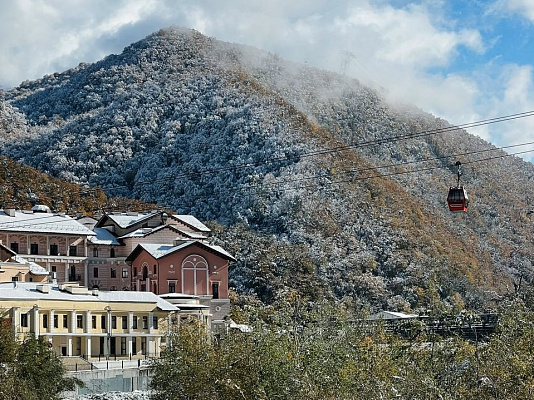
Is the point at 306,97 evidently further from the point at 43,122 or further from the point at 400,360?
the point at 400,360

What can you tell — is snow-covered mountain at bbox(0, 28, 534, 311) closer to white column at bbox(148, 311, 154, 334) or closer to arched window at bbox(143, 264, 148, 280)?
arched window at bbox(143, 264, 148, 280)

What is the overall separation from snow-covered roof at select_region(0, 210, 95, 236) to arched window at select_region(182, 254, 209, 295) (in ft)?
24.6

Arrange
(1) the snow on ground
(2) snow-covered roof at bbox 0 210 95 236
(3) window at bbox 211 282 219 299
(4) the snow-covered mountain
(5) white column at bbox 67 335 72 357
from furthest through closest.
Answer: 1. (4) the snow-covered mountain
2. (3) window at bbox 211 282 219 299
3. (2) snow-covered roof at bbox 0 210 95 236
4. (5) white column at bbox 67 335 72 357
5. (1) the snow on ground

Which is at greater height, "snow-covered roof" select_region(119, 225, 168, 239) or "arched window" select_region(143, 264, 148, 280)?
"snow-covered roof" select_region(119, 225, 168, 239)

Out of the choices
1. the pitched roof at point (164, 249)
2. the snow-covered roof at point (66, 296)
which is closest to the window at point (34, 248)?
the pitched roof at point (164, 249)

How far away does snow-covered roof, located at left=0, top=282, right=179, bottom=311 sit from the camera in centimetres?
5738

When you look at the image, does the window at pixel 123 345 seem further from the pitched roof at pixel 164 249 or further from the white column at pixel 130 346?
the pitched roof at pixel 164 249

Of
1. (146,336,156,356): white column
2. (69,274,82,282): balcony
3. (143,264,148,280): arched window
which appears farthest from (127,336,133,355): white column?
(69,274,82,282): balcony

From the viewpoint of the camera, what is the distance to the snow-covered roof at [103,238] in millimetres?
75750

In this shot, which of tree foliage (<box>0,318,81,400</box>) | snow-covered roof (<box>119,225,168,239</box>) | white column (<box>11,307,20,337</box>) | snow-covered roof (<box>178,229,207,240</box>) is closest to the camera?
tree foliage (<box>0,318,81,400</box>)

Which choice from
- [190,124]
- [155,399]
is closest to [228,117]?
[190,124]

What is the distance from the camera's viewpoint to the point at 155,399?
42.1 metres

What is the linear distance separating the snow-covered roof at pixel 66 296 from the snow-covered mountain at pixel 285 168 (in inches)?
789

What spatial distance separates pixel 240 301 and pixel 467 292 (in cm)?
3088
